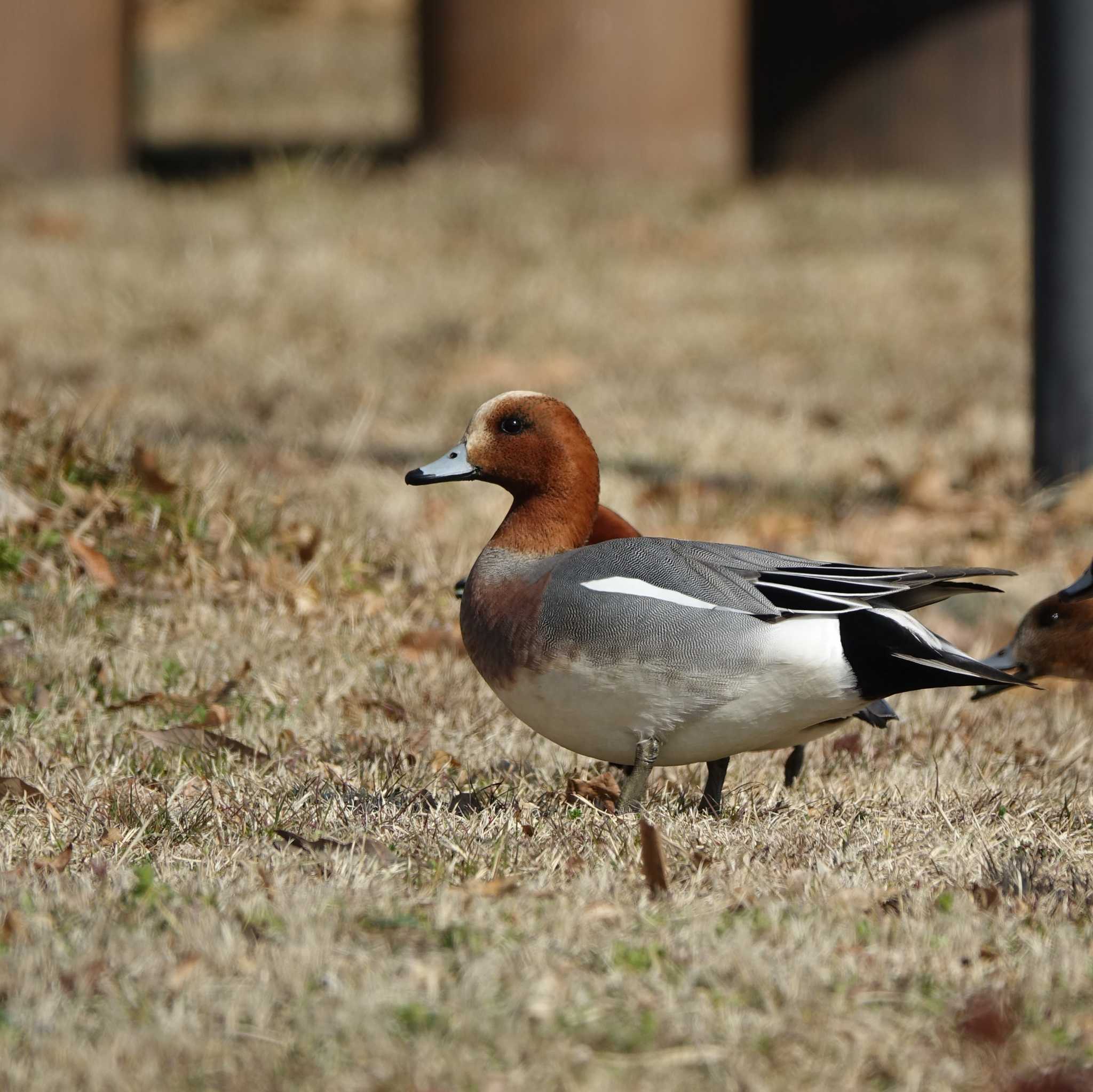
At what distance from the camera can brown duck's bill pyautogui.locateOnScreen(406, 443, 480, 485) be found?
3236 millimetres

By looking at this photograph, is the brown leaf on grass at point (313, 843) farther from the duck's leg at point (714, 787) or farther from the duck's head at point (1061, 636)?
the duck's head at point (1061, 636)

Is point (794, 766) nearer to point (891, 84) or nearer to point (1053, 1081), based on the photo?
point (1053, 1081)

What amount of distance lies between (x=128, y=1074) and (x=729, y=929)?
90cm

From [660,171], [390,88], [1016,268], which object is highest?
[390,88]

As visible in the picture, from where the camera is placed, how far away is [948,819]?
303 cm

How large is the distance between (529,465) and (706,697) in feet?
2.07

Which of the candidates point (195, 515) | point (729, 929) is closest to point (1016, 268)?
point (195, 515)

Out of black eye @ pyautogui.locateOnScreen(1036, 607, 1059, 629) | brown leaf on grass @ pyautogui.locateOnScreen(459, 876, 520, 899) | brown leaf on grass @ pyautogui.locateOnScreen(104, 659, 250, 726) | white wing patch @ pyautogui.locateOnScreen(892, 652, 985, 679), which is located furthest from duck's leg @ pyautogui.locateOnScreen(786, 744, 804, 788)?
brown leaf on grass @ pyautogui.locateOnScreen(104, 659, 250, 726)

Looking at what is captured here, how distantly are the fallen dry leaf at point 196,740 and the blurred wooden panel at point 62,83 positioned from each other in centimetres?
862

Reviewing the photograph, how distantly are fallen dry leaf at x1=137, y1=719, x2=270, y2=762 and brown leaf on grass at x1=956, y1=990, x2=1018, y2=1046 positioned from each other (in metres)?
1.70

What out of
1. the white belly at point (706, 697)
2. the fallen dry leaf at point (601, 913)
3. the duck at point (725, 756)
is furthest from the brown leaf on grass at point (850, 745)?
the fallen dry leaf at point (601, 913)

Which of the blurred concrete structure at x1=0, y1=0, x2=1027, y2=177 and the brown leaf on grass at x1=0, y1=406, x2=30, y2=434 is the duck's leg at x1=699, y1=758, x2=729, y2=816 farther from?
the blurred concrete structure at x1=0, y1=0, x2=1027, y2=177

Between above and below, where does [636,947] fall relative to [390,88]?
below

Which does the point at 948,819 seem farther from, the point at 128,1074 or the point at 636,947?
the point at 128,1074
